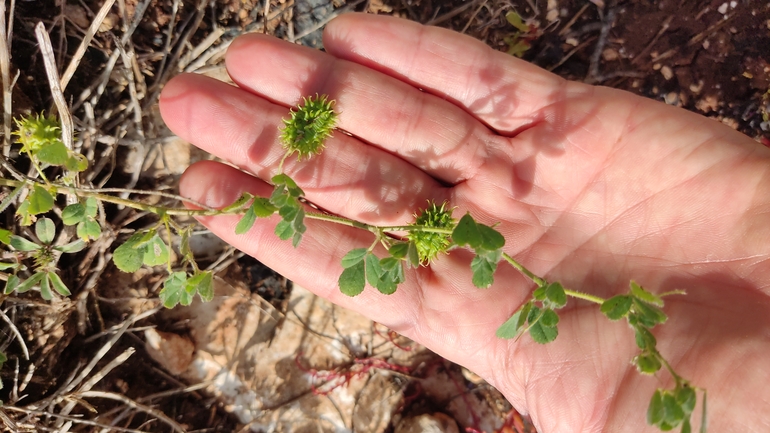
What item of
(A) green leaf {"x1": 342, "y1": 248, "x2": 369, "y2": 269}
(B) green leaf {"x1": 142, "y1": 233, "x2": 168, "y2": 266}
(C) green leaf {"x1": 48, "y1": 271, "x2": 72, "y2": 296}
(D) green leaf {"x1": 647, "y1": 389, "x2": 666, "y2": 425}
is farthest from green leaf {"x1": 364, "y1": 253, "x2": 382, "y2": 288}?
(C) green leaf {"x1": 48, "y1": 271, "x2": 72, "y2": 296}

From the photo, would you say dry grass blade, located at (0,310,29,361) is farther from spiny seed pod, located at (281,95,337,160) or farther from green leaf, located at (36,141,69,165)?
spiny seed pod, located at (281,95,337,160)

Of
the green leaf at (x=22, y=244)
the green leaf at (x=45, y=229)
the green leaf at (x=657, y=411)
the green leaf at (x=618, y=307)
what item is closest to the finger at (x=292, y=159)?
the green leaf at (x=45, y=229)

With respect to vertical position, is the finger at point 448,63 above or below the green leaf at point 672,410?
above

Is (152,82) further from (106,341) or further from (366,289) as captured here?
(366,289)

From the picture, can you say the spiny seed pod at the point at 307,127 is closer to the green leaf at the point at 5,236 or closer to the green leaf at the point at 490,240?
the green leaf at the point at 490,240

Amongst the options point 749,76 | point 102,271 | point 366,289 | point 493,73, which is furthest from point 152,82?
point 749,76
